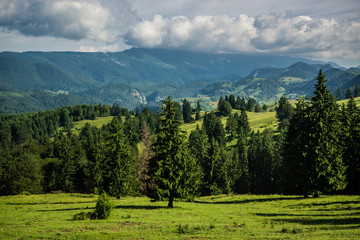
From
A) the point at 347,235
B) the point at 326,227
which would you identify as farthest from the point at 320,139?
the point at 347,235

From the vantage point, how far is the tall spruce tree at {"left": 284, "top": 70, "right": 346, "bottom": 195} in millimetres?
39312

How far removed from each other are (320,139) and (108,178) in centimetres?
3617

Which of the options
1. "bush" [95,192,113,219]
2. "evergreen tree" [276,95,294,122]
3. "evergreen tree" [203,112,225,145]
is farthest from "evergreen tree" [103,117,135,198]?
"evergreen tree" [276,95,294,122]

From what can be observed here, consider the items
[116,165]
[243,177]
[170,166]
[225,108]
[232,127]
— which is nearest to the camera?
[170,166]

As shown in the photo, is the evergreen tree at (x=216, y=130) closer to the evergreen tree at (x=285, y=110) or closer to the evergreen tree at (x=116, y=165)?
the evergreen tree at (x=285, y=110)

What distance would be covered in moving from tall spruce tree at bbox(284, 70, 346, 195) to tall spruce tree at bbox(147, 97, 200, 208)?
57.1 feet

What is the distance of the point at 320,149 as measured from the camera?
39.7 metres

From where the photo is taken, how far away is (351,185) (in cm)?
4597

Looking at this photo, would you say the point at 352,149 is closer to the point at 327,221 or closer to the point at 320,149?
the point at 320,149

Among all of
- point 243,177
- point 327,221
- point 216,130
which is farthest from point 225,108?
point 327,221

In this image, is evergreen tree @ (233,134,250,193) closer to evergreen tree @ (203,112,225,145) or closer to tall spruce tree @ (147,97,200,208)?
evergreen tree @ (203,112,225,145)

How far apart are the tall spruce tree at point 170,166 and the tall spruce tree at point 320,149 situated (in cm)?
1740

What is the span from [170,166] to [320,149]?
22.6 m

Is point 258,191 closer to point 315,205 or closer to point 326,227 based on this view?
point 315,205
